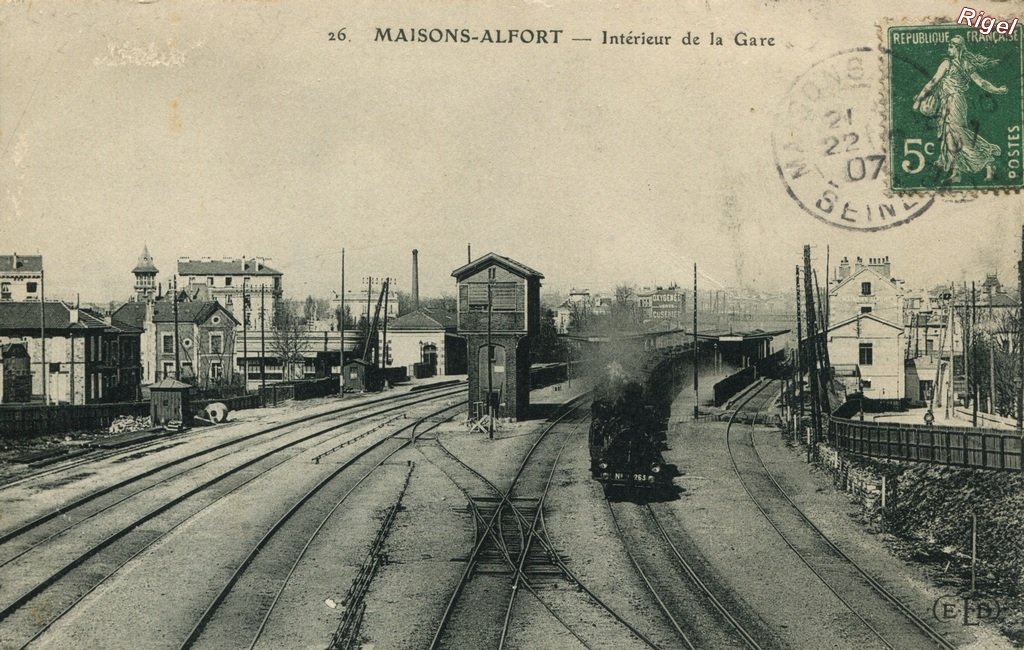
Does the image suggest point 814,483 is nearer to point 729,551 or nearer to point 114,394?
point 729,551

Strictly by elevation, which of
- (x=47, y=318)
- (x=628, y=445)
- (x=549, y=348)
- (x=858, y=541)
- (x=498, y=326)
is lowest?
(x=858, y=541)

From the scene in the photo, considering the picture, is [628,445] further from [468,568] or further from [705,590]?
[468,568]

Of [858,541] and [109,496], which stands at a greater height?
[109,496]

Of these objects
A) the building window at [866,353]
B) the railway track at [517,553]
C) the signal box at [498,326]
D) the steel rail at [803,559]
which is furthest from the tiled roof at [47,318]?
the building window at [866,353]

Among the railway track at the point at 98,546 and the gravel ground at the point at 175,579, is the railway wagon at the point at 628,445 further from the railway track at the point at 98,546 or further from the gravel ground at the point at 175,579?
the railway track at the point at 98,546

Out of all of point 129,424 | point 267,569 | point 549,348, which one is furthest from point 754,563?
point 549,348

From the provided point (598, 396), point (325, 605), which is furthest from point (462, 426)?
point (325, 605)
